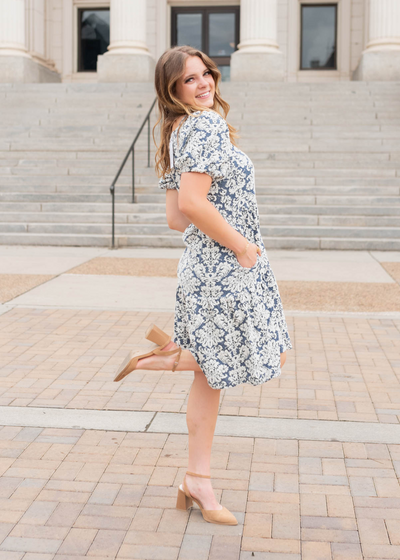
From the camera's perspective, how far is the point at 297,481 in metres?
3.41

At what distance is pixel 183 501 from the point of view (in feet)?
10.2

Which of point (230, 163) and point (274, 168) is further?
point (274, 168)

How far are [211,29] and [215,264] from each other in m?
25.2

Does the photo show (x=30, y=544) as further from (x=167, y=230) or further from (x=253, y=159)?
(x=253, y=159)

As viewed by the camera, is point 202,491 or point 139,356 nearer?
point 139,356

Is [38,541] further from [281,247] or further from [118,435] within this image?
[281,247]

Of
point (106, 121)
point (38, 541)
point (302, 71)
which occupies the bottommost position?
point (38, 541)

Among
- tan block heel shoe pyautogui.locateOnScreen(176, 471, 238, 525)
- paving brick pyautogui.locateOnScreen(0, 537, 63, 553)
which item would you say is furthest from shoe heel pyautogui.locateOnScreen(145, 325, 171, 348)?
paving brick pyautogui.locateOnScreen(0, 537, 63, 553)

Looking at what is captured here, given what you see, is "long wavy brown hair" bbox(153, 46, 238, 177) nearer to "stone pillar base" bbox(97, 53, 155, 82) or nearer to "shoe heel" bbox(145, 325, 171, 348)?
"shoe heel" bbox(145, 325, 171, 348)

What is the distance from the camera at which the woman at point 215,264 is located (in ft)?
9.20

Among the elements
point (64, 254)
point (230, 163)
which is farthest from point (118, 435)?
point (64, 254)

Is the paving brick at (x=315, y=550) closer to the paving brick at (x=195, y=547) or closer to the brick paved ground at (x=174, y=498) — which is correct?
the brick paved ground at (x=174, y=498)

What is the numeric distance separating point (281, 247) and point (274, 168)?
3085 millimetres

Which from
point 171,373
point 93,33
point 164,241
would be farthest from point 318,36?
point 171,373
